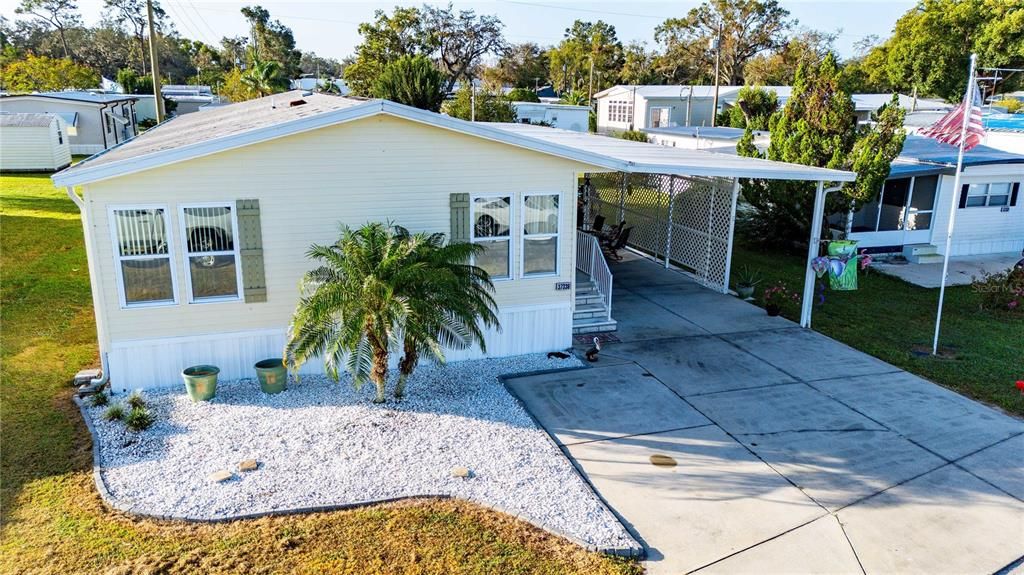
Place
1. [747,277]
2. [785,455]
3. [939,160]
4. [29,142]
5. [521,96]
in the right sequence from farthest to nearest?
[521,96] → [29,142] → [939,160] → [747,277] → [785,455]

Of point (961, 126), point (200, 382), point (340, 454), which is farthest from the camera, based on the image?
point (961, 126)

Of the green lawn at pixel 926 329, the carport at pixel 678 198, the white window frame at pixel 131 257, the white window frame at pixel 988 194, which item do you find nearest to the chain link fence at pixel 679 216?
the carport at pixel 678 198

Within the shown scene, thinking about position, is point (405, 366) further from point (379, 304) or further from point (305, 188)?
point (305, 188)

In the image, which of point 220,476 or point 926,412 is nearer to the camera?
point 220,476

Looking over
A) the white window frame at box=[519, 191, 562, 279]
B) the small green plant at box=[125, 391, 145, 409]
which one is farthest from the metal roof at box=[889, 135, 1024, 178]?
the small green plant at box=[125, 391, 145, 409]

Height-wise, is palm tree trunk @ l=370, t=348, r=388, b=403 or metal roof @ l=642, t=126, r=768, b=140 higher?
metal roof @ l=642, t=126, r=768, b=140

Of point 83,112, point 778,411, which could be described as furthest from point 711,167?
point 83,112

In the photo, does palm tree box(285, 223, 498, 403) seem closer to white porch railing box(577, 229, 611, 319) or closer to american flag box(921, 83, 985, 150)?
white porch railing box(577, 229, 611, 319)
